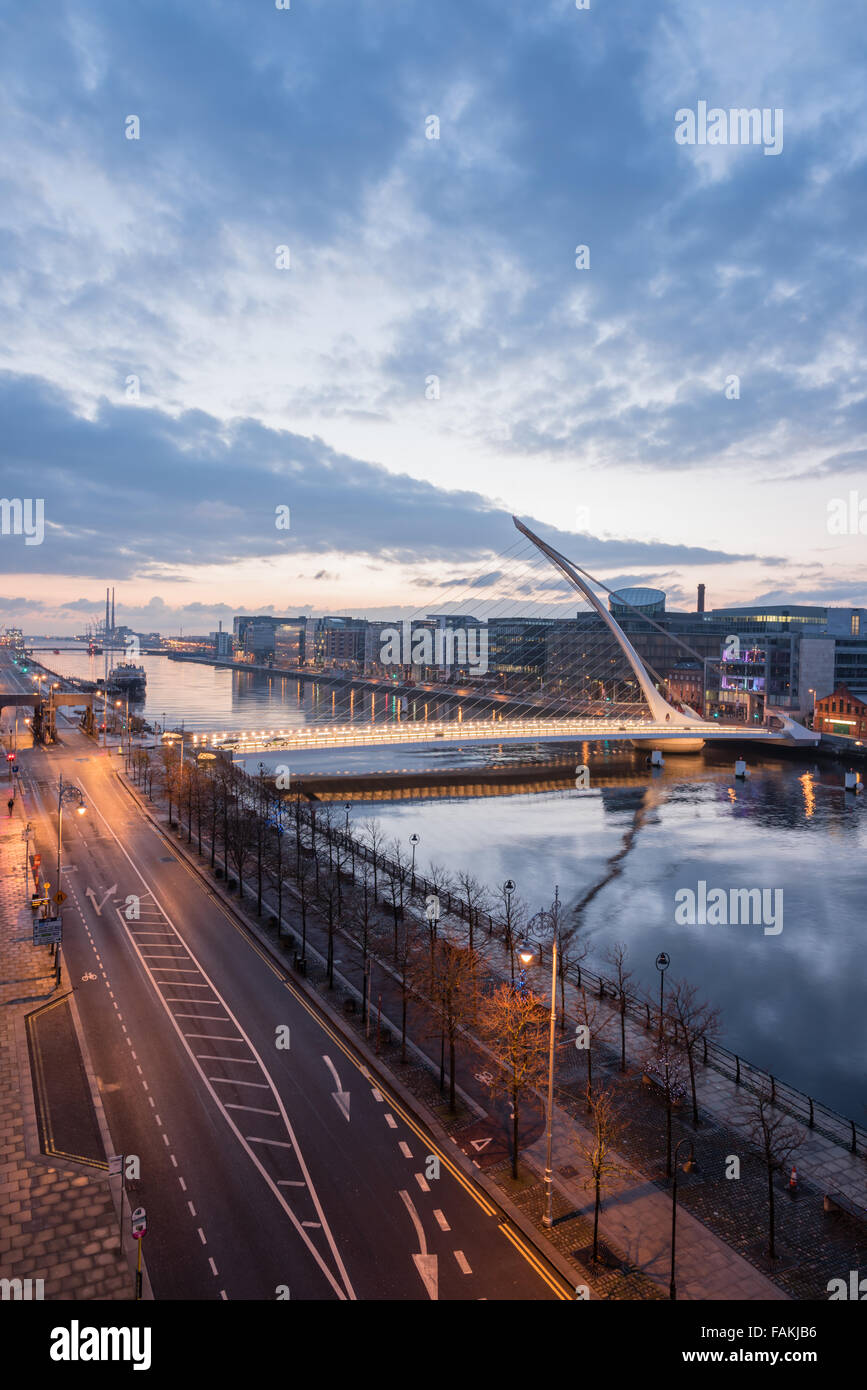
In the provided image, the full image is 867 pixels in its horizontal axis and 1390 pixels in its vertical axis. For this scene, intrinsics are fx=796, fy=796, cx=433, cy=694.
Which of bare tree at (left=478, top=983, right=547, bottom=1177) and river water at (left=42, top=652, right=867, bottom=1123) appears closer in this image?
bare tree at (left=478, top=983, right=547, bottom=1177)

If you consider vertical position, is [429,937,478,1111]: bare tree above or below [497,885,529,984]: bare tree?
above

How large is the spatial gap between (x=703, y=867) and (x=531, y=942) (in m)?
19.6

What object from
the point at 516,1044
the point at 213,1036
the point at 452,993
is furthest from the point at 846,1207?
the point at 213,1036

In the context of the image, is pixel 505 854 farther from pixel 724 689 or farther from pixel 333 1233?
pixel 724 689

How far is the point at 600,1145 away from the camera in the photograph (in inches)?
599

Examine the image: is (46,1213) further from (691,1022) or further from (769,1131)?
(691,1022)

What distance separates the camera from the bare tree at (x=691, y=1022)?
1942cm

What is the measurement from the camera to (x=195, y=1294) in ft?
43.0

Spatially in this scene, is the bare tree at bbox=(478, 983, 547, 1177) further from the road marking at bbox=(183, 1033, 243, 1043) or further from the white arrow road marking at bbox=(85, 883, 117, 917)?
the white arrow road marking at bbox=(85, 883, 117, 917)

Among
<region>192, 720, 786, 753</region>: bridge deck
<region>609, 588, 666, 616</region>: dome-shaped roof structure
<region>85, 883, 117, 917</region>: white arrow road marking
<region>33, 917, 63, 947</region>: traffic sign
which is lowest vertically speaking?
<region>85, 883, 117, 917</region>: white arrow road marking

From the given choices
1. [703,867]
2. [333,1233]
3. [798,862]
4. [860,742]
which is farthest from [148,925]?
[860,742]

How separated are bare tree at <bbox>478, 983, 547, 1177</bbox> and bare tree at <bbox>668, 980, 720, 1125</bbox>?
365 cm

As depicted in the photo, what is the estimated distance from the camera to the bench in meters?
15.8

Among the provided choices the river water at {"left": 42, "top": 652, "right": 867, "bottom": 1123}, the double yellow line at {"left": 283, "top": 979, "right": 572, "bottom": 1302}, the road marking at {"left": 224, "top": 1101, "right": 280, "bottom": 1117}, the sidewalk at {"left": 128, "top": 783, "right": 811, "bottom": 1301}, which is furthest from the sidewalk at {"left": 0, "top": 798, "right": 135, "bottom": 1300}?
the river water at {"left": 42, "top": 652, "right": 867, "bottom": 1123}
